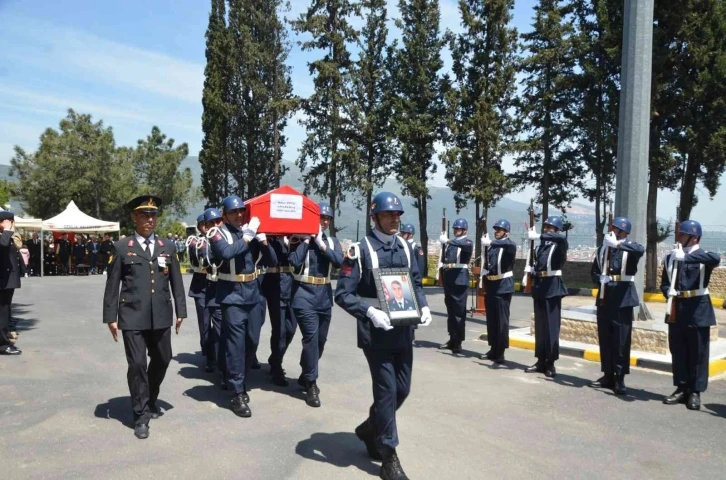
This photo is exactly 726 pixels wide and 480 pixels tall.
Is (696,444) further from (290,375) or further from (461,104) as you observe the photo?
(461,104)

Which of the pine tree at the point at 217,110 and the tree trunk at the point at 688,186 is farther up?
the pine tree at the point at 217,110

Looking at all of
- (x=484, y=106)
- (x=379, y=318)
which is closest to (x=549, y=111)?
(x=484, y=106)

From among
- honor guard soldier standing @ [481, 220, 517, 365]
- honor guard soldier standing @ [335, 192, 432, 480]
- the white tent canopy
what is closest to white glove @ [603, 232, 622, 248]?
honor guard soldier standing @ [481, 220, 517, 365]

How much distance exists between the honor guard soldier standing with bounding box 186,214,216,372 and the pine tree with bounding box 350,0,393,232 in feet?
66.6

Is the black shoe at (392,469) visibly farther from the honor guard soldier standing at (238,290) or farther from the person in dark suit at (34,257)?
the person in dark suit at (34,257)

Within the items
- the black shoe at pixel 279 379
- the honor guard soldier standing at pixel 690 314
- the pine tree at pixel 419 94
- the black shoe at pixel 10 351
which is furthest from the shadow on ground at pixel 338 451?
the pine tree at pixel 419 94

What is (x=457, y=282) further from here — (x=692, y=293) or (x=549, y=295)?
(x=692, y=293)

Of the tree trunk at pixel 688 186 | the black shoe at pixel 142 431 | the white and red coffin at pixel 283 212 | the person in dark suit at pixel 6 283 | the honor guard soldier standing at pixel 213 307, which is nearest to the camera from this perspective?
the black shoe at pixel 142 431

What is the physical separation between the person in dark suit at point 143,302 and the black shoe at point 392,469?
2283mm

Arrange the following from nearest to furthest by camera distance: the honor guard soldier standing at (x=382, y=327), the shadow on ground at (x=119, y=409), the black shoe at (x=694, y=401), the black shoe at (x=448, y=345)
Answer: the honor guard soldier standing at (x=382, y=327), the shadow on ground at (x=119, y=409), the black shoe at (x=694, y=401), the black shoe at (x=448, y=345)

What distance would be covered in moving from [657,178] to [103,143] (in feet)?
108

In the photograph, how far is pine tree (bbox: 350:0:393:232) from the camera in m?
29.2

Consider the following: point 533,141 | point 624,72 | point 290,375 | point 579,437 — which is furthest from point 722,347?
point 533,141

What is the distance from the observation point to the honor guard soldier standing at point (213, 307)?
7.23m
